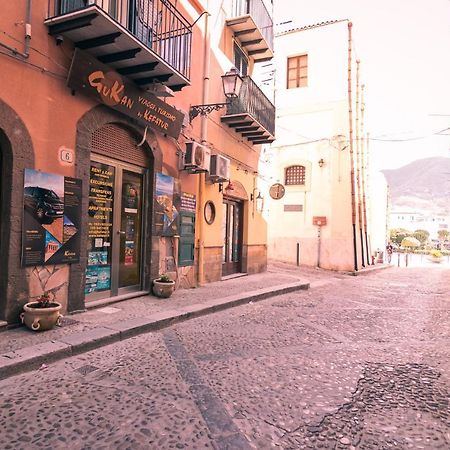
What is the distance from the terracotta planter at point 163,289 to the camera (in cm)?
802

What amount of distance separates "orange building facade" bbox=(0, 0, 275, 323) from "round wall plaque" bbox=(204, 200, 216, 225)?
9 cm

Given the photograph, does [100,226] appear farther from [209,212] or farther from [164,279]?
[209,212]

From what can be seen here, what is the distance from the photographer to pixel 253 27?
38.8 feet

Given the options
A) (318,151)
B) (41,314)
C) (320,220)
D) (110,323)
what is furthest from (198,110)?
(318,151)

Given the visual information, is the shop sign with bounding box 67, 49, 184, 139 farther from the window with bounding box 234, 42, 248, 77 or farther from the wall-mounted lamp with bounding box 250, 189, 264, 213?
the wall-mounted lamp with bounding box 250, 189, 264, 213

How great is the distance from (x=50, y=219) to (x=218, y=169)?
521 cm

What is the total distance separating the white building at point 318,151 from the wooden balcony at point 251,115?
500 cm

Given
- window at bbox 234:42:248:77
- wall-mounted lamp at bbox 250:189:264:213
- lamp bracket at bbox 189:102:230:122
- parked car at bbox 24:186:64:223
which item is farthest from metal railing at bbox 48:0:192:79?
wall-mounted lamp at bbox 250:189:264:213

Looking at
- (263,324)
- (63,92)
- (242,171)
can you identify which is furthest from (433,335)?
(242,171)

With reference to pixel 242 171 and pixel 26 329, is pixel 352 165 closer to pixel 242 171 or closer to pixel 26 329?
pixel 242 171

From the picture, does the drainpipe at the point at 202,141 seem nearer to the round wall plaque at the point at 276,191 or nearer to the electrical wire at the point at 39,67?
the electrical wire at the point at 39,67

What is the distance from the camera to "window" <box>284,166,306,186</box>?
66.3ft

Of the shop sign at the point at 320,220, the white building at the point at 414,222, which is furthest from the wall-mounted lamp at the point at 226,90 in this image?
the white building at the point at 414,222

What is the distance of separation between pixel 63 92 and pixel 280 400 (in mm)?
5394
